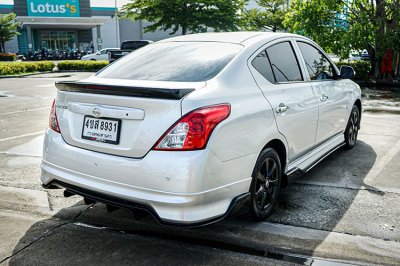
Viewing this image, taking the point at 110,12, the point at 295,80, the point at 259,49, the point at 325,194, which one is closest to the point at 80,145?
the point at 259,49

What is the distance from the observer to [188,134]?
9.03ft

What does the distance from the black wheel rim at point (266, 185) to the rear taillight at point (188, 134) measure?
0.80 meters

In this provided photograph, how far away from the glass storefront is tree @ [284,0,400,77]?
145 feet

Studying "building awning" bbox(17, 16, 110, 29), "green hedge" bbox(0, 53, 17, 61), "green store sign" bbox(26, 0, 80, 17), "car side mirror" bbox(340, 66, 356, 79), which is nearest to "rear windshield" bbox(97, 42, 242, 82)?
"car side mirror" bbox(340, 66, 356, 79)

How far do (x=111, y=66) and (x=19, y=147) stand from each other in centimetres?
316

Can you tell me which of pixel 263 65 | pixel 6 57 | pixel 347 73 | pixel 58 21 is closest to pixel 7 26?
pixel 6 57

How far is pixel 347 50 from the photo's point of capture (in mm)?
15656

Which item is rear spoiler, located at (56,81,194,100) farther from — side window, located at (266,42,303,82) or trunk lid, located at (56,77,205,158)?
side window, located at (266,42,303,82)

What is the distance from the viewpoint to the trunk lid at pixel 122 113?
2.80 metres

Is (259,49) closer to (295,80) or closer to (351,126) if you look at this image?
(295,80)

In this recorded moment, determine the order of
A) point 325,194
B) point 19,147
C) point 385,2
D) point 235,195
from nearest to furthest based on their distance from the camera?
1. point 235,195
2. point 325,194
3. point 19,147
4. point 385,2

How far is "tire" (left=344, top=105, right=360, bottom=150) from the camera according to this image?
579 cm

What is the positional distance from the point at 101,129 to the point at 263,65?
1.57m

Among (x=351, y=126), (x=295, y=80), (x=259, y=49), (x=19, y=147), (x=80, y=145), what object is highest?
(x=259, y=49)
